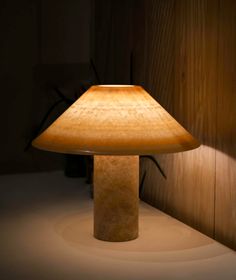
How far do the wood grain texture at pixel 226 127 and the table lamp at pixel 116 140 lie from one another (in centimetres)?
7

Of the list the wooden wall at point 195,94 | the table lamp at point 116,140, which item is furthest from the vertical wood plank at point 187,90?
the table lamp at point 116,140

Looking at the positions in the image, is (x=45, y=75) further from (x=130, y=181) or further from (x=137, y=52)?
(x=130, y=181)

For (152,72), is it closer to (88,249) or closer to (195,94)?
(195,94)

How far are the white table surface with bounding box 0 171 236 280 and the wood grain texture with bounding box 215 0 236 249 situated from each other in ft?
0.20

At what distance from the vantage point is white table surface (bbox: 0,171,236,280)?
941mm

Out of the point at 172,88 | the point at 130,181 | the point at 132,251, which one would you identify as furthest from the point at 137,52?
the point at 132,251

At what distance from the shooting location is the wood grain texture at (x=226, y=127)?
1058mm

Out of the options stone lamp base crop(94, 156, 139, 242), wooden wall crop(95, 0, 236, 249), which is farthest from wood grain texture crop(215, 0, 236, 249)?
stone lamp base crop(94, 156, 139, 242)

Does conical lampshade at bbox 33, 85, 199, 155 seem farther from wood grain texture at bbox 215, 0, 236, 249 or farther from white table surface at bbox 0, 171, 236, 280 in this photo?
white table surface at bbox 0, 171, 236, 280

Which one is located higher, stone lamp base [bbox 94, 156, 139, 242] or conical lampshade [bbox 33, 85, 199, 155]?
conical lampshade [bbox 33, 85, 199, 155]

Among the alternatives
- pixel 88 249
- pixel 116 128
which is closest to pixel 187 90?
pixel 116 128

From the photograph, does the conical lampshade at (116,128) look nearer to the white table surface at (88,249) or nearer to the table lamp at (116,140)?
the table lamp at (116,140)

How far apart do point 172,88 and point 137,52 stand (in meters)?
0.25

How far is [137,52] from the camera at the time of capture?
1.51m
